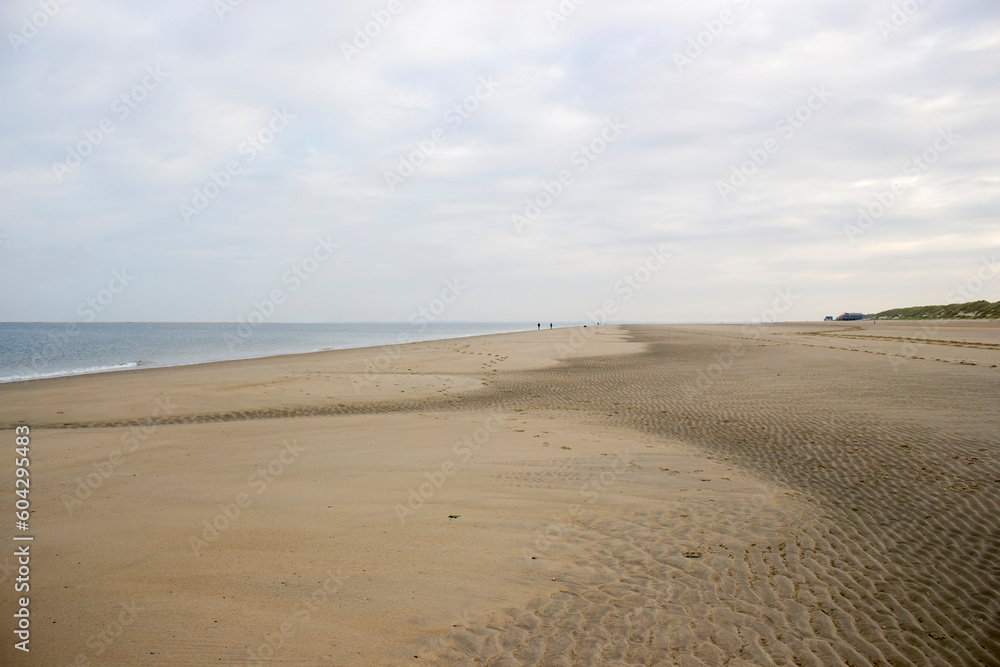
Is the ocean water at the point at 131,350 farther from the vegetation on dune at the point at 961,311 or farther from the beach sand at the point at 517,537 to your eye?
the vegetation on dune at the point at 961,311

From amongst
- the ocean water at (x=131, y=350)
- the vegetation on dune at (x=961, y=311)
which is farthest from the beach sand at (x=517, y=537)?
the vegetation on dune at (x=961, y=311)

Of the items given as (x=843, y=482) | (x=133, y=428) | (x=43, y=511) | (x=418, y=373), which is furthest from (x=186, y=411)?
(x=843, y=482)

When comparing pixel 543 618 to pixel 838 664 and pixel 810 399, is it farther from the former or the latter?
pixel 810 399

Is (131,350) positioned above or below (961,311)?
below

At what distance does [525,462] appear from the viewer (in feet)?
31.0

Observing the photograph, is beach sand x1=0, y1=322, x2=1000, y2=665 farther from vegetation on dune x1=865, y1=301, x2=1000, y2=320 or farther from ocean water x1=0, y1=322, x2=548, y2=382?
vegetation on dune x1=865, y1=301, x2=1000, y2=320

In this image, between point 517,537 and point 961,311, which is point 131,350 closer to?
point 517,537

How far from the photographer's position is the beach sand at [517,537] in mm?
4301

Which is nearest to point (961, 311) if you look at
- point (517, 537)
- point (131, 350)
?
point (517, 537)

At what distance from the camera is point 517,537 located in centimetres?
624

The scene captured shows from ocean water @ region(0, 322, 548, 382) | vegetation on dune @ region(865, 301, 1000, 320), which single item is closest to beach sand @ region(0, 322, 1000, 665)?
ocean water @ region(0, 322, 548, 382)

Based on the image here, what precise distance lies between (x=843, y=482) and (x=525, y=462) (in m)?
5.05

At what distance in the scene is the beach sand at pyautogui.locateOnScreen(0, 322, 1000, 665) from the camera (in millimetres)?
4301

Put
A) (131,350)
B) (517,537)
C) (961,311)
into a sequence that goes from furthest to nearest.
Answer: (961,311) < (131,350) < (517,537)
